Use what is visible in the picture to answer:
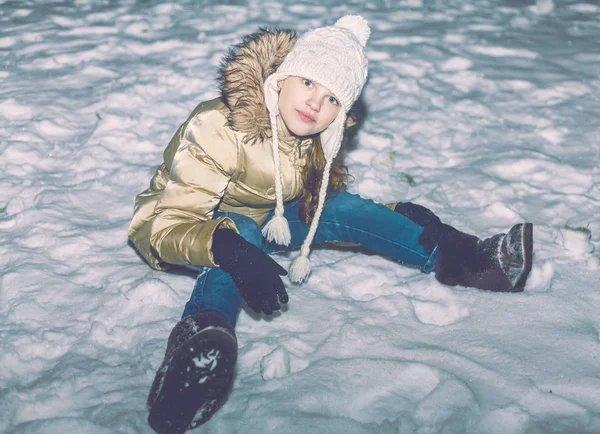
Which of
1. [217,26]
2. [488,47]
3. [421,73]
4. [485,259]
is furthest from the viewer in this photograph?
[217,26]

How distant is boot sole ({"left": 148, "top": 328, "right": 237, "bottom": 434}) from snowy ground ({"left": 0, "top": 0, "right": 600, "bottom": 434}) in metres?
0.11

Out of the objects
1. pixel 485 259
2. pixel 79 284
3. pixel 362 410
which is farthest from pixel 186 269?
pixel 485 259

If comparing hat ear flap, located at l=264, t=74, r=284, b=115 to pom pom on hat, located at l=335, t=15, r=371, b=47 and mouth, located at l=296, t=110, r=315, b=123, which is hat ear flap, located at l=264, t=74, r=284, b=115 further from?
pom pom on hat, located at l=335, t=15, r=371, b=47

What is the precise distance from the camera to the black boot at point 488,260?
2.25 m

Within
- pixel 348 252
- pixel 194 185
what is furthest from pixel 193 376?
pixel 348 252

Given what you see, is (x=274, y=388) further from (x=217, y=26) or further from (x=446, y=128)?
(x=217, y=26)

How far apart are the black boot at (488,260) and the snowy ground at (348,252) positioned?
0.06 metres

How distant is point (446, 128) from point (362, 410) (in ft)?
7.22

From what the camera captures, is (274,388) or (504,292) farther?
(504,292)

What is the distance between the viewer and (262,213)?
242cm

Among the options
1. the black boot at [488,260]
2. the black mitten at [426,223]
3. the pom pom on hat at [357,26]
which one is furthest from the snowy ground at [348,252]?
the pom pom on hat at [357,26]

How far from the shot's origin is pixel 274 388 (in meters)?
1.88

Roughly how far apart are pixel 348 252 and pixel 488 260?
0.63m

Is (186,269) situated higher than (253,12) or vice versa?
(253,12)
